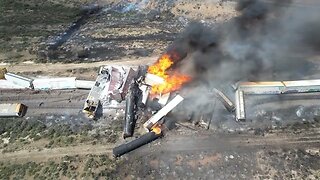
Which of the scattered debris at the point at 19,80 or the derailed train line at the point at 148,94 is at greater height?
the scattered debris at the point at 19,80

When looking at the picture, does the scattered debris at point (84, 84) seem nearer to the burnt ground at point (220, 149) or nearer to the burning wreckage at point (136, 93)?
the burning wreckage at point (136, 93)

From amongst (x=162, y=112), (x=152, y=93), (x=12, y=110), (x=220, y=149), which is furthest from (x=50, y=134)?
(x=220, y=149)

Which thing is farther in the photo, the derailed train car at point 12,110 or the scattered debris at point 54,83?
the scattered debris at point 54,83

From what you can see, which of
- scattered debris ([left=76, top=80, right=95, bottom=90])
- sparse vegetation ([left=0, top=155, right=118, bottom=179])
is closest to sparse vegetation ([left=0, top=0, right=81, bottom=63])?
scattered debris ([left=76, top=80, right=95, bottom=90])

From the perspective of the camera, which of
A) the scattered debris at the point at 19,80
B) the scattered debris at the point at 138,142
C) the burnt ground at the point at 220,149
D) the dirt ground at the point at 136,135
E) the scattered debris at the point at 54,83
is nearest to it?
the burnt ground at the point at 220,149

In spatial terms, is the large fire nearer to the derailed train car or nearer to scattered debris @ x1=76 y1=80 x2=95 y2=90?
scattered debris @ x1=76 y1=80 x2=95 y2=90

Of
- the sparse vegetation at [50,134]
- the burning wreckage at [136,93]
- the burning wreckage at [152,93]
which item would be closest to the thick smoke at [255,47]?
the burning wreckage at [152,93]

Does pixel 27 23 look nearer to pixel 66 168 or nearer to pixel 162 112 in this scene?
pixel 162 112
